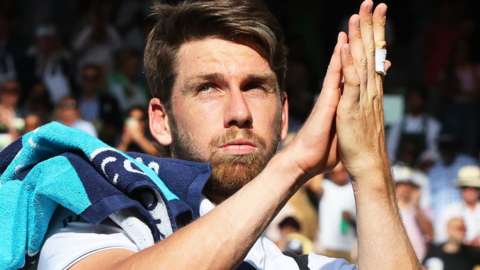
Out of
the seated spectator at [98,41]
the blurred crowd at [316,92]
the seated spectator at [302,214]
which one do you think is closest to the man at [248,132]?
the blurred crowd at [316,92]

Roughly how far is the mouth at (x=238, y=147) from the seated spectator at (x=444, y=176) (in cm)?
703

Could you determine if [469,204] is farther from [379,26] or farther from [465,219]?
[379,26]

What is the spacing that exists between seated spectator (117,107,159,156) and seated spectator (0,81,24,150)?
2.90 ft

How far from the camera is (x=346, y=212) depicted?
30.2 ft

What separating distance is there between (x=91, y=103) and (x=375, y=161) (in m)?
8.62

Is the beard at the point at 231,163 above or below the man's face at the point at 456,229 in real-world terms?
above

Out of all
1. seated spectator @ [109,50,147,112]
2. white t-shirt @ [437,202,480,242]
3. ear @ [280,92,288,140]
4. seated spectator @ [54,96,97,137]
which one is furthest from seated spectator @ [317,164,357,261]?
ear @ [280,92,288,140]

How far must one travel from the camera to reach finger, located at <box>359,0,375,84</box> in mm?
2598

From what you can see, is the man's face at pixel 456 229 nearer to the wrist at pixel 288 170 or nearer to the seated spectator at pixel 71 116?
the seated spectator at pixel 71 116

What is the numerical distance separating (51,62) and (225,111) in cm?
895

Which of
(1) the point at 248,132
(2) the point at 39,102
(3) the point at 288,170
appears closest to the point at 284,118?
(1) the point at 248,132

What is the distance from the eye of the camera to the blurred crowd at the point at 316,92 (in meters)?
9.33

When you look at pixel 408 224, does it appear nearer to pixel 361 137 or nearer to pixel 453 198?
pixel 453 198

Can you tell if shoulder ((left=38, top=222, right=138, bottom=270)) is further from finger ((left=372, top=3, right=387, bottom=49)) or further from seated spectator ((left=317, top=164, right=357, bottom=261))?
seated spectator ((left=317, top=164, right=357, bottom=261))
